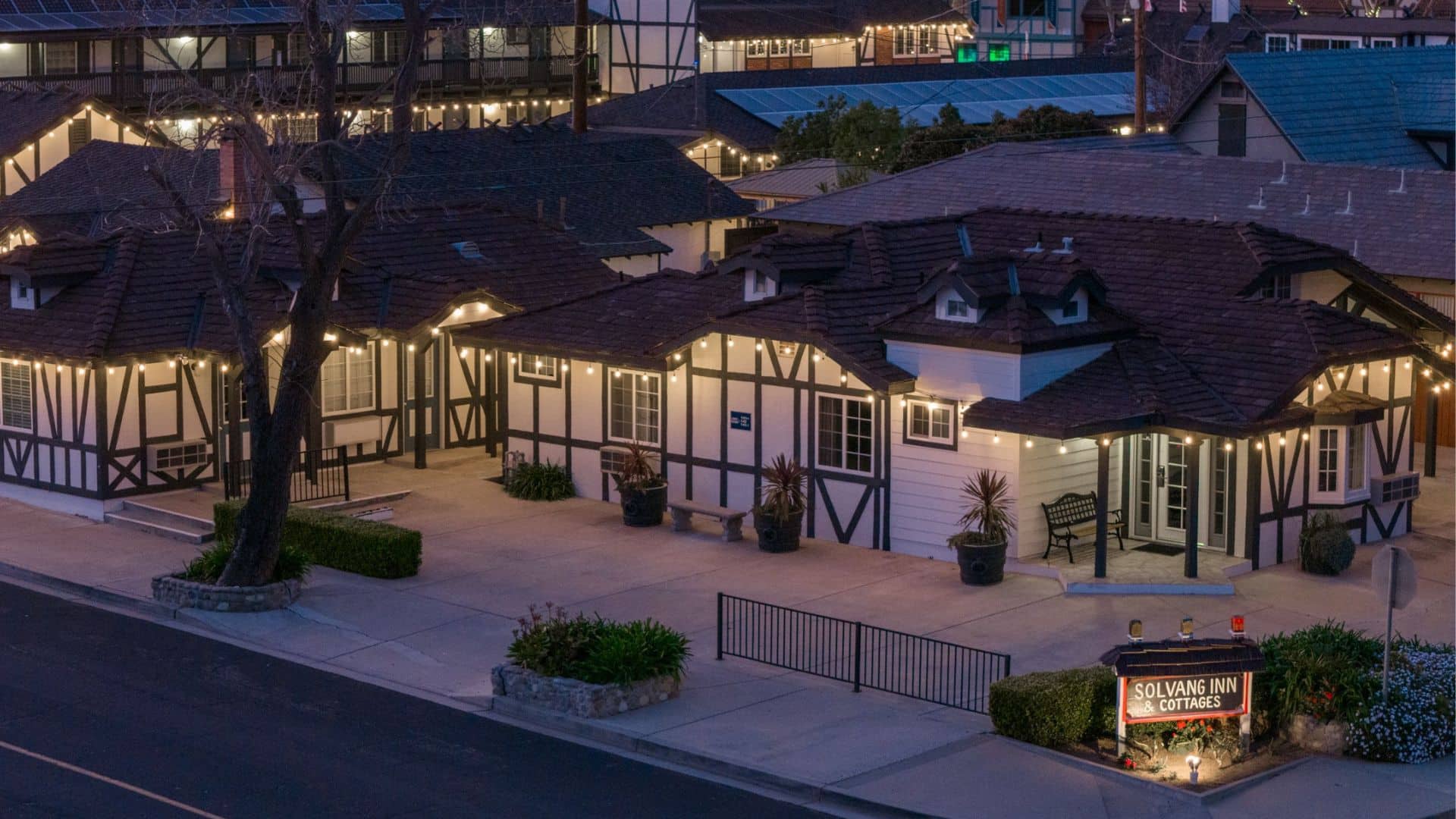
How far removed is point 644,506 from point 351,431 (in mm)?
6542

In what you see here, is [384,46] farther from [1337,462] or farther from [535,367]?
[1337,462]

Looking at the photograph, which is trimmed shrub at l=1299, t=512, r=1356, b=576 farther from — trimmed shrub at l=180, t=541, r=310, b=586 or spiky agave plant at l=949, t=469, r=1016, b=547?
trimmed shrub at l=180, t=541, r=310, b=586

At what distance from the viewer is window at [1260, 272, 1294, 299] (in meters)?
33.4

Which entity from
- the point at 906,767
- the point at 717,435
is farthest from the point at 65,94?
the point at 906,767

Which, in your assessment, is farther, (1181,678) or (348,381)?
(348,381)

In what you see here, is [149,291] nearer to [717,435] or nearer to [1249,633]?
[717,435]

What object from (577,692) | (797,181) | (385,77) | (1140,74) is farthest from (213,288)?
(385,77)

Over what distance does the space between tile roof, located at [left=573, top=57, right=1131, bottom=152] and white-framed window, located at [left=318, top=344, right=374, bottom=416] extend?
34.3m

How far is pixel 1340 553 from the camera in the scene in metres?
29.9

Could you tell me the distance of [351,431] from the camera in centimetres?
3694

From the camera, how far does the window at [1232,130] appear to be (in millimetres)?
50875

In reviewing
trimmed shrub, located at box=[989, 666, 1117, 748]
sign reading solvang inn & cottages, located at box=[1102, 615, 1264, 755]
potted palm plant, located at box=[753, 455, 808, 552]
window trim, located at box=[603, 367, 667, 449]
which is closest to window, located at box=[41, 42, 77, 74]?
window trim, located at box=[603, 367, 667, 449]

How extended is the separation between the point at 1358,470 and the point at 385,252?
18086mm

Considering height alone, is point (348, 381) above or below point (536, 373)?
below
